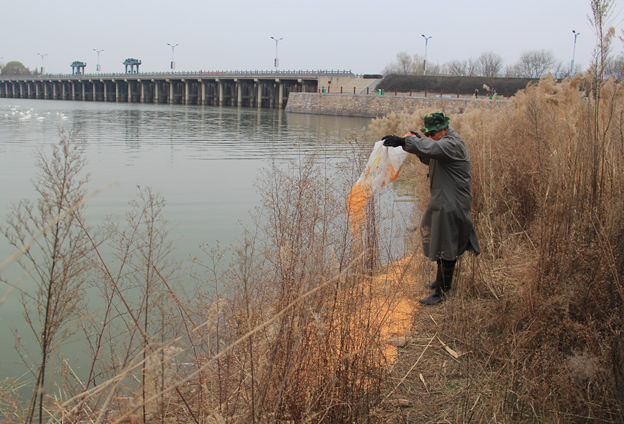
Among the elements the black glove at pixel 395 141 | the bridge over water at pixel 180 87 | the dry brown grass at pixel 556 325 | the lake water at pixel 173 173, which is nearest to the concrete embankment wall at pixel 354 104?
the bridge over water at pixel 180 87

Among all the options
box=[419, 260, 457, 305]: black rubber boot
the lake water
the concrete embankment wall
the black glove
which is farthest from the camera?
the concrete embankment wall

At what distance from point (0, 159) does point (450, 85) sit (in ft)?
179

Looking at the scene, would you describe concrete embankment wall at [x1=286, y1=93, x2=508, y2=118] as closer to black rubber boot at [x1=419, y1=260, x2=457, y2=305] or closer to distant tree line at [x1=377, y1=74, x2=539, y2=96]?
distant tree line at [x1=377, y1=74, x2=539, y2=96]

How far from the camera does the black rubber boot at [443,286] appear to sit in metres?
4.73

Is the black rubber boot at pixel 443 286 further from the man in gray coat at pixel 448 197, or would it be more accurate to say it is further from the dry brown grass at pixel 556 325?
the dry brown grass at pixel 556 325

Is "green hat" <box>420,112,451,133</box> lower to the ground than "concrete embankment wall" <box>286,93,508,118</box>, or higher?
lower

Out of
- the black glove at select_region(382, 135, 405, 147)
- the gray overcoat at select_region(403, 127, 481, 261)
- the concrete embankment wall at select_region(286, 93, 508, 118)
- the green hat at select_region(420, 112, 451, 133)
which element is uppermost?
the concrete embankment wall at select_region(286, 93, 508, 118)

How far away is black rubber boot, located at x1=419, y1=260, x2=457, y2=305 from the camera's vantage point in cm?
473

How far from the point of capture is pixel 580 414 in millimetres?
2721

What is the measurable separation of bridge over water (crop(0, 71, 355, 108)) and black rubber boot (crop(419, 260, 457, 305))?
62.8 meters

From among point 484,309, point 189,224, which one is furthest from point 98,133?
point 484,309

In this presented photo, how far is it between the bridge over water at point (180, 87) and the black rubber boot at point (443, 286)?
62753 mm

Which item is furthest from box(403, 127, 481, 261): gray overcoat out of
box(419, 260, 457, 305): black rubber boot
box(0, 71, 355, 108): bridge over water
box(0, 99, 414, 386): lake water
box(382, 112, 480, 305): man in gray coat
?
box(0, 71, 355, 108): bridge over water

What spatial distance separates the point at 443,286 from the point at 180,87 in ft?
321
